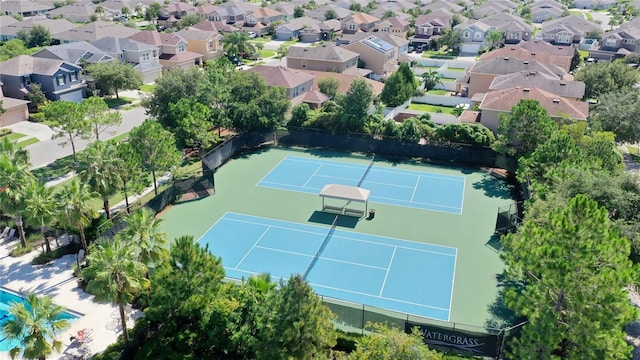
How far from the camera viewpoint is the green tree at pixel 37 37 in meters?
86.1

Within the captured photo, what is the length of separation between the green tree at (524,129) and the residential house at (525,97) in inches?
254

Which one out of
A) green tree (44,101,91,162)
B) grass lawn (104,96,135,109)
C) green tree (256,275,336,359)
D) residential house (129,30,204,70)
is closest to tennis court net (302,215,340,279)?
green tree (256,275,336,359)

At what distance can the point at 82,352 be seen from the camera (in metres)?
23.0

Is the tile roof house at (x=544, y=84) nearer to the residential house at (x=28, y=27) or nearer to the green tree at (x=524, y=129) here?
the green tree at (x=524, y=129)

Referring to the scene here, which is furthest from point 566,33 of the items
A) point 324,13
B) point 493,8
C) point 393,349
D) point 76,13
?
→ point 76,13

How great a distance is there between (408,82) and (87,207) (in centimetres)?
4177

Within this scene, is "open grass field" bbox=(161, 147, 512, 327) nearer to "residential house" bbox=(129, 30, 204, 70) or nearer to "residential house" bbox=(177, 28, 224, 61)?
"residential house" bbox=(129, 30, 204, 70)

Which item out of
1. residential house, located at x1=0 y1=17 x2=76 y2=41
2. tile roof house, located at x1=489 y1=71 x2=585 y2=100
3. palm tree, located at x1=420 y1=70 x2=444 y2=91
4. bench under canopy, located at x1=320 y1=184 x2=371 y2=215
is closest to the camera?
bench under canopy, located at x1=320 y1=184 x2=371 y2=215

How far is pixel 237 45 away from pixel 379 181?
5544 cm

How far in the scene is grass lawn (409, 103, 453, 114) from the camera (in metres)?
61.8

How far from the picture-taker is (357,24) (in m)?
115

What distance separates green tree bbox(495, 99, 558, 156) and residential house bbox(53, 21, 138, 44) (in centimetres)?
6487

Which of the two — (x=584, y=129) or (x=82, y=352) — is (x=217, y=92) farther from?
(x=584, y=129)

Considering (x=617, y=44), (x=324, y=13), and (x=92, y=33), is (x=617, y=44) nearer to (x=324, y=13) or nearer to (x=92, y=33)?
(x=324, y=13)
